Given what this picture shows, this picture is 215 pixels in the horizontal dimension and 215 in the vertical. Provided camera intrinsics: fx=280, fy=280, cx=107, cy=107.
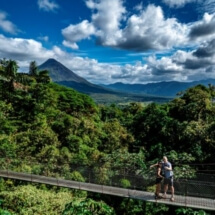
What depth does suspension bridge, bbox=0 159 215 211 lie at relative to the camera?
353 inches

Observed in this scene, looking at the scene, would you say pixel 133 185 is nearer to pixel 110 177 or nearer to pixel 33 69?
pixel 110 177

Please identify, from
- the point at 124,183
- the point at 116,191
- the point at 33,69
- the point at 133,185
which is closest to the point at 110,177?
the point at 124,183

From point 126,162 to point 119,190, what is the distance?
581cm

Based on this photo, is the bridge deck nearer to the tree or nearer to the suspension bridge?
the suspension bridge

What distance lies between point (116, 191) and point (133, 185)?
667 mm

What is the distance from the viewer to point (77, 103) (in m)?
31.5

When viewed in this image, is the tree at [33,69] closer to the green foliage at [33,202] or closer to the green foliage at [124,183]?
the green foliage at [33,202]

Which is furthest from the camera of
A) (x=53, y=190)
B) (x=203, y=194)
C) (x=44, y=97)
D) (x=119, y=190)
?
(x=44, y=97)

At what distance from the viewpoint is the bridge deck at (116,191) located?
8726mm

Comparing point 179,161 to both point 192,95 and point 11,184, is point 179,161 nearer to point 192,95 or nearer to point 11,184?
point 11,184

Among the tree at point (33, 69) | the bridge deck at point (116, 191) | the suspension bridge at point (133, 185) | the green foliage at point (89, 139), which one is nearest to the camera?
the bridge deck at point (116, 191)

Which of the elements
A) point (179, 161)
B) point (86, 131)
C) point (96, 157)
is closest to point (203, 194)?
Result: point (179, 161)

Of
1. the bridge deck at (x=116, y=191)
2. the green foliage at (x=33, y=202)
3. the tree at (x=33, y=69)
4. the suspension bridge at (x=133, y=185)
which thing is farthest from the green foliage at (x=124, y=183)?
the tree at (x=33, y=69)

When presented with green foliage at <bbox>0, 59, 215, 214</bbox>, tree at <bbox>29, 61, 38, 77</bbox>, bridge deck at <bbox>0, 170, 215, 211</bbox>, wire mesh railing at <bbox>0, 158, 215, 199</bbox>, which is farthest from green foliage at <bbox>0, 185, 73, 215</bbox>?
tree at <bbox>29, 61, 38, 77</bbox>
